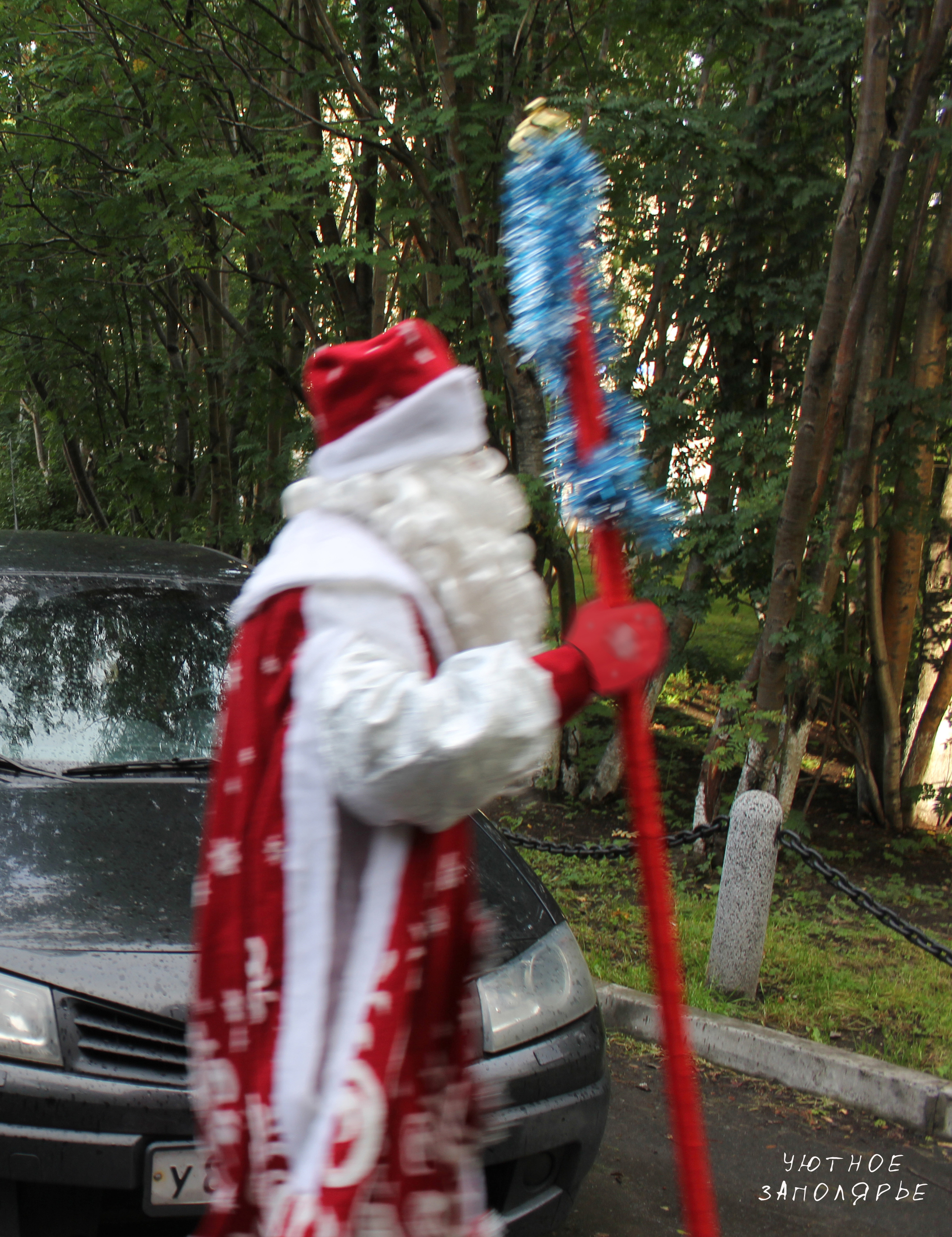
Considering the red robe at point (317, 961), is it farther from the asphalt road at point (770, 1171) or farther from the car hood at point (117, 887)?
the asphalt road at point (770, 1171)

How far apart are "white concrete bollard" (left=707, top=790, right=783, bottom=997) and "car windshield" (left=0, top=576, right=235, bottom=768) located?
89.8 inches

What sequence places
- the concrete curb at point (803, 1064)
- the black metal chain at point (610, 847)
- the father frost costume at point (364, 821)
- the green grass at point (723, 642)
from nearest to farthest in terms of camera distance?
1. the father frost costume at point (364, 821)
2. the concrete curb at point (803, 1064)
3. the black metal chain at point (610, 847)
4. the green grass at point (723, 642)

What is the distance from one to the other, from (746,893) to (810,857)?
1.11 ft

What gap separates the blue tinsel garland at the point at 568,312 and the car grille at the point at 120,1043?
5.18ft

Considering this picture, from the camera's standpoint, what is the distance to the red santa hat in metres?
1.73

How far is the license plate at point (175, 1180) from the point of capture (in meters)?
2.42

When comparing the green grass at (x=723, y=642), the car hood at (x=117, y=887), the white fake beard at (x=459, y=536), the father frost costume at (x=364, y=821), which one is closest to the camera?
the father frost costume at (x=364, y=821)

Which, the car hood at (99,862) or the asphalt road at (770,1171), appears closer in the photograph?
→ the car hood at (99,862)

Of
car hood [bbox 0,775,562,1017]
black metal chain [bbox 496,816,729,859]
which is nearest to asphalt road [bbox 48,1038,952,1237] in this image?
car hood [bbox 0,775,562,1017]

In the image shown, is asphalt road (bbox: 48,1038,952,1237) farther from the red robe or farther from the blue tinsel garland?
the blue tinsel garland

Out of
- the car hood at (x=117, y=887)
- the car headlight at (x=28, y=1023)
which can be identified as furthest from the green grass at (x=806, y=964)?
the car headlight at (x=28, y=1023)

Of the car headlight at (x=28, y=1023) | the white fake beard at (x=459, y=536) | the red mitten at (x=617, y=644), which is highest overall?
the white fake beard at (x=459, y=536)

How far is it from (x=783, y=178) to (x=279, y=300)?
547 centimetres

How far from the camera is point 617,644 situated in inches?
67.4
